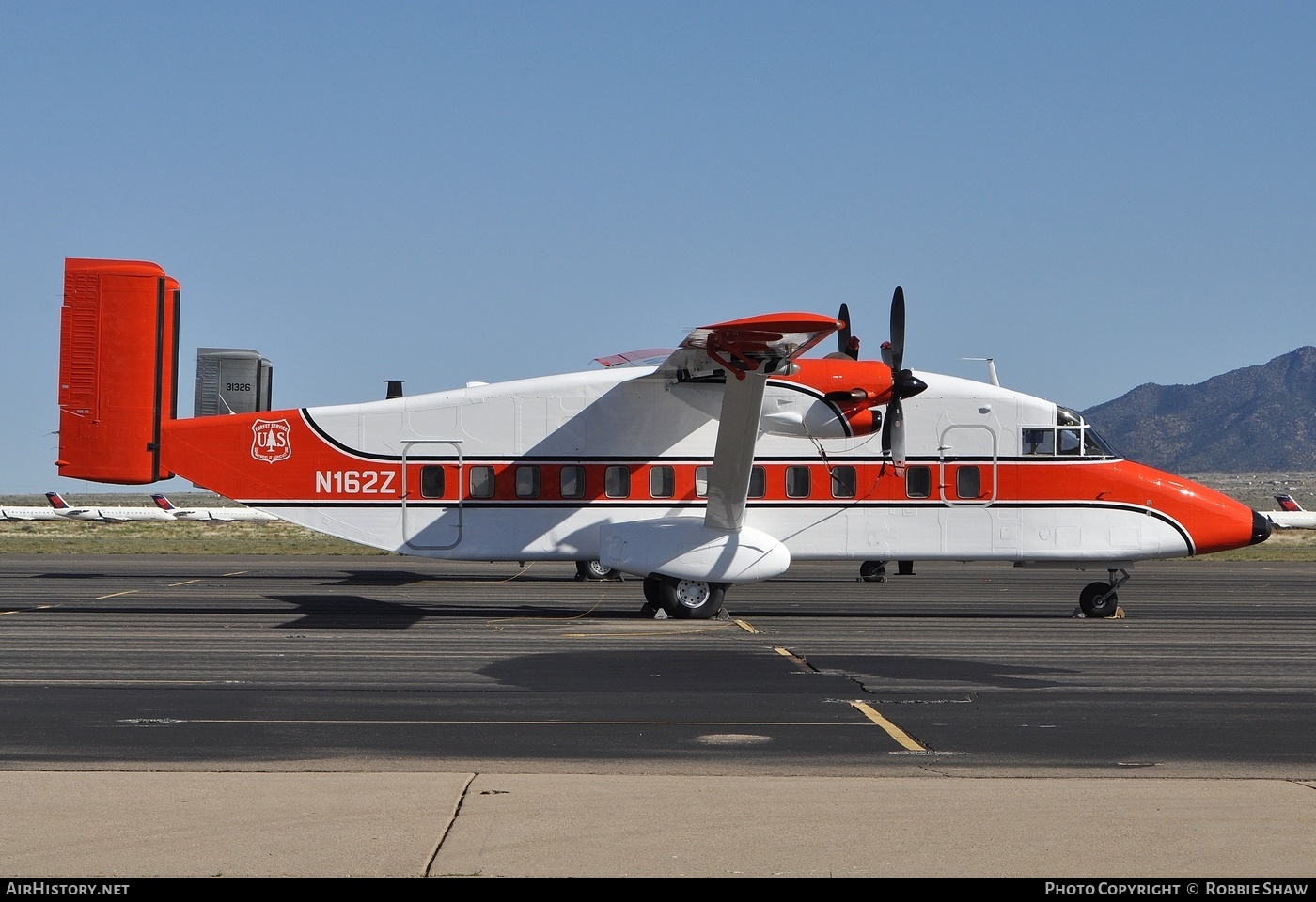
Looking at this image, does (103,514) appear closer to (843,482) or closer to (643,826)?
(843,482)

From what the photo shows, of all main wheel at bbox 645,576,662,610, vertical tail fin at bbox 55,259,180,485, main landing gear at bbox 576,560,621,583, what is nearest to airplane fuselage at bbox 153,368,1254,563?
vertical tail fin at bbox 55,259,180,485

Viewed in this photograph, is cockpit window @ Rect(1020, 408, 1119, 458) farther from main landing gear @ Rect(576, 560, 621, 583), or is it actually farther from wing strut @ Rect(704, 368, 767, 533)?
main landing gear @ Rect(576, 560, 621, 583)

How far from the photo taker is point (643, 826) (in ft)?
23.4

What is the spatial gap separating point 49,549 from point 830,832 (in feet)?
154

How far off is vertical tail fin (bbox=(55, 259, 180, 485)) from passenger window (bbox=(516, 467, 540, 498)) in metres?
6.13

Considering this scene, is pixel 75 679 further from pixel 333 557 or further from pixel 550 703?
pixel 333 557

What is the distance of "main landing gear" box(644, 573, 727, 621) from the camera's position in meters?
20.3

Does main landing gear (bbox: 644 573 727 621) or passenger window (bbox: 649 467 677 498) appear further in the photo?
passenger window (bbox: 649 467 677 498)

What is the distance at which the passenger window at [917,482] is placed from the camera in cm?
2177

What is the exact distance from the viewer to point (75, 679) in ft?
42.1

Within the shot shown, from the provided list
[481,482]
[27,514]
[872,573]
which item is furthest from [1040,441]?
[27,514]

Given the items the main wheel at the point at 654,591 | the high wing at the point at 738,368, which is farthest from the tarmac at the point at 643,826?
the main wheel at the point at 654,591

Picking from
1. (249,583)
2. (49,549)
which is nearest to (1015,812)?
(249,583)

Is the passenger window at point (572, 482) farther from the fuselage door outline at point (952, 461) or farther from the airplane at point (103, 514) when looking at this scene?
the airplane at point (103, 514)
